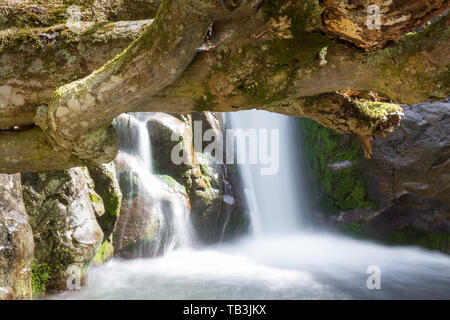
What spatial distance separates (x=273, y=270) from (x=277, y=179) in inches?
284

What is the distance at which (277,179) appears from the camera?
1570cm

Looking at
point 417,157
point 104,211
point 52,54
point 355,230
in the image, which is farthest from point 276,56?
point 355,230

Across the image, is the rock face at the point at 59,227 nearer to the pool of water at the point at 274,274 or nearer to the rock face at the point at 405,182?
the pool of water at the point at 274,274

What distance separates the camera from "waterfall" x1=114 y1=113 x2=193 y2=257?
371 inches

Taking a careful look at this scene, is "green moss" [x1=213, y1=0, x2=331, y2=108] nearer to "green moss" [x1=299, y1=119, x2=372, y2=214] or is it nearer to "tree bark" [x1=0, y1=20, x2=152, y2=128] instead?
"tree bark" [x1=0, y1=20, x2=152, y2=128]

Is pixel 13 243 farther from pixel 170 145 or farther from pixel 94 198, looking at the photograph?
pixel 170 145

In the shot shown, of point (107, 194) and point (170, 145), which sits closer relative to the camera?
point (107, 194)

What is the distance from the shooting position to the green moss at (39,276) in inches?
241

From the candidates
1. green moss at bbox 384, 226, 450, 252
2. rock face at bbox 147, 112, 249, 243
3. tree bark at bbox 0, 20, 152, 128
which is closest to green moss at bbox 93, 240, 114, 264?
rock face at bbox 147, 112, 249, 243

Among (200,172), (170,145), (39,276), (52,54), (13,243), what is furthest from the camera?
(200,172)

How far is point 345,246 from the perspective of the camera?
12.1 metres
